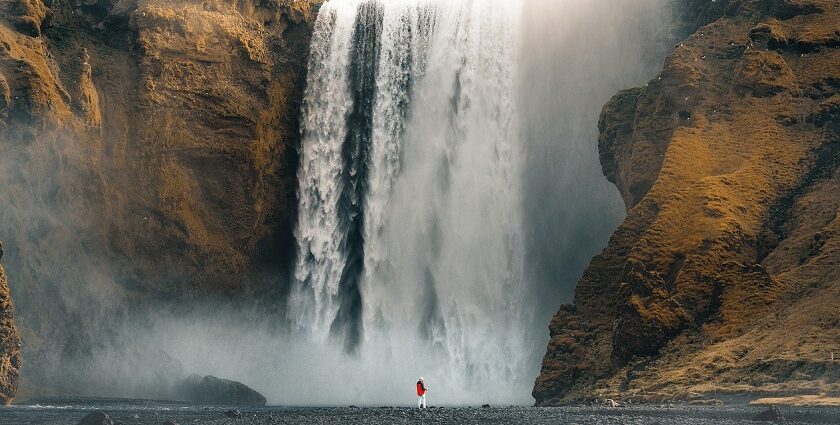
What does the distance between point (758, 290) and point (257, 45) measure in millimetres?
33556

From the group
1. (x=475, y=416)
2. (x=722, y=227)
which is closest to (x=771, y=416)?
(x=475, y=416)

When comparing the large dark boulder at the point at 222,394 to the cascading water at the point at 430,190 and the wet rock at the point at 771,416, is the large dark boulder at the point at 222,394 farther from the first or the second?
the wet rock at the point at 771,416

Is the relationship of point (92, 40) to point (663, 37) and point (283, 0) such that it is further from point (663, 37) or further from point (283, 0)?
point (663, 37)

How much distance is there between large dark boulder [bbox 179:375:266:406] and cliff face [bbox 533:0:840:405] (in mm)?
15114

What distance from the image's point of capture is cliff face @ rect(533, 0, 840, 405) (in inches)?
1645

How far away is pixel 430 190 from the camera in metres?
65.9

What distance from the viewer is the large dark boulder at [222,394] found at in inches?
2258

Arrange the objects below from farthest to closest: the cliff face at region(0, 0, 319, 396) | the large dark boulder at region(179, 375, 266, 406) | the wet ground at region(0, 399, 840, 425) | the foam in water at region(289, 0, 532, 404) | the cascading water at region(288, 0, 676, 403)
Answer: the foam in water at region(289, 0, 532, 404) < the cascading water at region(288, 0, 676, 403) < the cliff face at region(0, 0, 319, 396) < the large dark boulder at region(179, 375, 266, 406) < the wet ground at region(0, 399, 840, 425)

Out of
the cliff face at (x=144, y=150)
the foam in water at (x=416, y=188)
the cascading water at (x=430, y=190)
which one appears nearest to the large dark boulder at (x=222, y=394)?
the cliff face at (x=144, y=150)

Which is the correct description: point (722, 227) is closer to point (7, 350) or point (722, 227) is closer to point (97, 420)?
point (97, 420)

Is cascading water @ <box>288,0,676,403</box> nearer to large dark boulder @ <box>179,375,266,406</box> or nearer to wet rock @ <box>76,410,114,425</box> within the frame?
large dark boulder @ <box>179,375,266,406</box>

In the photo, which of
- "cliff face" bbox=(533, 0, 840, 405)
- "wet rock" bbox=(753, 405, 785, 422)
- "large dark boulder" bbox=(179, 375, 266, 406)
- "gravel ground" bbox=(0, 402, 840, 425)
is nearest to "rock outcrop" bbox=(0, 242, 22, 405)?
"gravel ground" bbox=(0, 402, 840, 425)

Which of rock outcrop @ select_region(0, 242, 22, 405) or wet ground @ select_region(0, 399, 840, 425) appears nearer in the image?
wet ground @ select_region(0, 399, 840, 425)

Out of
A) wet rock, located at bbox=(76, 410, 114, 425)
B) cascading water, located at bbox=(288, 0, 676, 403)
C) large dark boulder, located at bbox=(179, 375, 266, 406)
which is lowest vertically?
wet rock, located at bbox=(76, 410, 114, 425)
